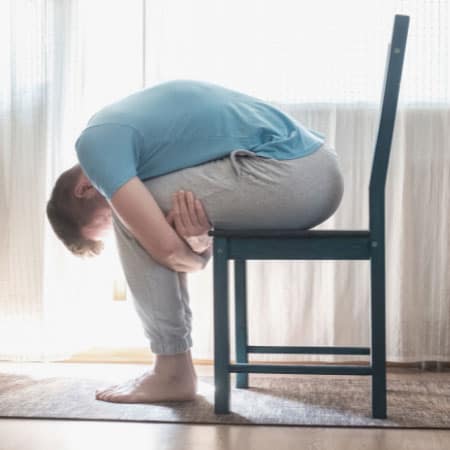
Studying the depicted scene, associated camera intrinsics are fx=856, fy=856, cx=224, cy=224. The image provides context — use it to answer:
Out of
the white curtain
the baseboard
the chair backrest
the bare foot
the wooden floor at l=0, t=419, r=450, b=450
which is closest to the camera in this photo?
the wooden floor at l=0, t=419, r=450, b=450

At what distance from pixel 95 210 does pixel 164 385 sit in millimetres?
430

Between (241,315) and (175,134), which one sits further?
(241,315)

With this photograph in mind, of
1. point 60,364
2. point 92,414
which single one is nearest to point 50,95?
point 60,364

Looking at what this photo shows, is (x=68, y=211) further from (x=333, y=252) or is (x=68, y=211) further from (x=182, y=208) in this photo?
(x=333, y=252)

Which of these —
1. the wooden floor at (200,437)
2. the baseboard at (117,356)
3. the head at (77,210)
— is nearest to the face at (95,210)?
the head at (77,210)

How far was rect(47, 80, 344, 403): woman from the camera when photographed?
1.76 meters

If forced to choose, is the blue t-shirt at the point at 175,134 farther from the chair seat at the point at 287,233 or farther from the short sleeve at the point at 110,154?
the chair seat at the point at 287,233

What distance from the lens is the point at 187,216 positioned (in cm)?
181

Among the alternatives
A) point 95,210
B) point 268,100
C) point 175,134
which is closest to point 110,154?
point 175,134

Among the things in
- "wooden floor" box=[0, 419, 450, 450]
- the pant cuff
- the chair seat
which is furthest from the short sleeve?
"wooden floor" box=[0, 419, 450, 450]

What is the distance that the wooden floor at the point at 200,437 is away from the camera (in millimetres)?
1555

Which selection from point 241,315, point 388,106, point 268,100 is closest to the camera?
point 388,106

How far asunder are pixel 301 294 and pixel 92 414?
89cm

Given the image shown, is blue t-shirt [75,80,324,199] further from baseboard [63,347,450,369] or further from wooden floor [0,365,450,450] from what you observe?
baseboard [63,347,450,369]
